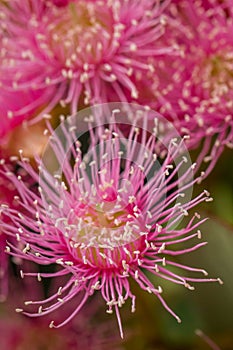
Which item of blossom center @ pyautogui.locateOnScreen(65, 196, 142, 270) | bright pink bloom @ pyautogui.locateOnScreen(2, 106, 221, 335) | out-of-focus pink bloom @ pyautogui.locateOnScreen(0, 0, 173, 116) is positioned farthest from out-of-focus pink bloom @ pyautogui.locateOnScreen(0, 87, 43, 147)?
blossom center @ pyautogui.locateOnScreen(65, 196, 142, 270)

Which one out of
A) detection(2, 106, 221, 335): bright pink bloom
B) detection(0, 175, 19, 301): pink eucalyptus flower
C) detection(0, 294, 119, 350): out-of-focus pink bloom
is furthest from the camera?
detection(0, 294, 119, 350): out-of-focus pink bloom

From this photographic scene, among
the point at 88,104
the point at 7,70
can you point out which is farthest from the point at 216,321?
the point at 7,70

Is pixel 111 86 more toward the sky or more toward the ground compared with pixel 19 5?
more toward the ground

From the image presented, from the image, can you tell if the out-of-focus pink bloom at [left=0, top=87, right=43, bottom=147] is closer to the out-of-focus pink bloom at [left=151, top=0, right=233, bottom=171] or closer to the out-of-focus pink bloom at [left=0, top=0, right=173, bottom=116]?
the out-of-focus pink bloom at [left=0, top=0, right=173, bottom=116]

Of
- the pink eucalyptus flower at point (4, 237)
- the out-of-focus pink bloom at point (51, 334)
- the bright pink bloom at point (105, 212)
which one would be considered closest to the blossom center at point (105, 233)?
the bright pink bloom at point (105, 212)

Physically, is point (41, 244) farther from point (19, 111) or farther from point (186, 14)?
point (186, 14)

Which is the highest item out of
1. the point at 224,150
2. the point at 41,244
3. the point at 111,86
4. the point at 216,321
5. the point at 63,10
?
the point at 63,10

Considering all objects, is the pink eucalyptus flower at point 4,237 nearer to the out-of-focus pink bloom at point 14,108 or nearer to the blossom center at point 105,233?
the out-of-focus pink bloom at point 14,108
